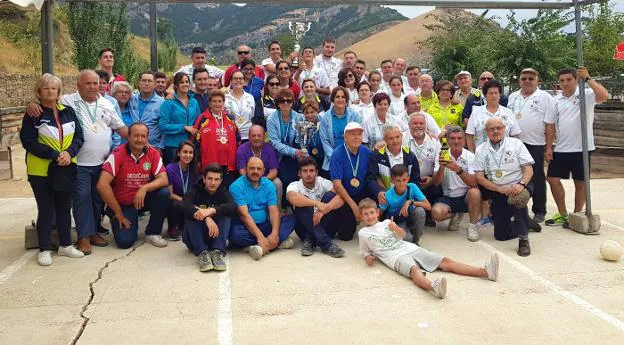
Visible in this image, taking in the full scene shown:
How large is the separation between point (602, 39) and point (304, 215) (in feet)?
58.5

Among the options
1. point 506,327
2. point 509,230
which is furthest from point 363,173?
point 506,327

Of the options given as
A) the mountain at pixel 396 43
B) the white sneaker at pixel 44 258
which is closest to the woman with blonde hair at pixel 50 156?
the white sneaker at pixel 44 258

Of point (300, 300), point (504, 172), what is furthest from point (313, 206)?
point (504, 172)

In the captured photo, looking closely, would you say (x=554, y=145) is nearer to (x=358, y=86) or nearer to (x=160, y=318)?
(x=358, y=86)

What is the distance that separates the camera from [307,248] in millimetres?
5953

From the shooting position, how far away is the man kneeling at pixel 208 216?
18.2 feet

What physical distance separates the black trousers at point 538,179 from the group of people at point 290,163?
0.06 feet

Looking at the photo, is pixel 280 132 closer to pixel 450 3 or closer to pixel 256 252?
pixel 256 252

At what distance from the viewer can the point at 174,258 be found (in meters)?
5.84

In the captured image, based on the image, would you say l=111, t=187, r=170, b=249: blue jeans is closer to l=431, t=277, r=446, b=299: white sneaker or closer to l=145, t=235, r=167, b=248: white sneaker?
l=145, t=235, r=167, b=248: white sneaker

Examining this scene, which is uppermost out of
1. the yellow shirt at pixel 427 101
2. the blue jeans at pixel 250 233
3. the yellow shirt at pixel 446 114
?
the yellow shirt at pixel 427 101

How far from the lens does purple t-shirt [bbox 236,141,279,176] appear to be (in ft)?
21.0

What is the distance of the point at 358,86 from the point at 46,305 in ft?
15.4

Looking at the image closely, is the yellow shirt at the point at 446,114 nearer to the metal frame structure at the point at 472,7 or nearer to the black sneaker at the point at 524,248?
the metal frame structure at the point at 472,7
